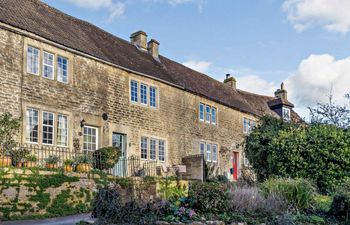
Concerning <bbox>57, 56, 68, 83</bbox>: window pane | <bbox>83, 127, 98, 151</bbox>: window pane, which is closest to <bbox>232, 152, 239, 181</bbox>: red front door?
<bbox>83, 127, 98, 151</bbox>: window pane

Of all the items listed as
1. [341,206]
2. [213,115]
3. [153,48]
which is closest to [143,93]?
[153,48]

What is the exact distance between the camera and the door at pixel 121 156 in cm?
1959

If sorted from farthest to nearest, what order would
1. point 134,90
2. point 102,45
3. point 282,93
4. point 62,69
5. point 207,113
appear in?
point 282,93 < point 207,113 < point 102,45 < point 134,90 < point 62,69

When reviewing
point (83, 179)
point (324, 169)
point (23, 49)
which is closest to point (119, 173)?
point (83, 179)

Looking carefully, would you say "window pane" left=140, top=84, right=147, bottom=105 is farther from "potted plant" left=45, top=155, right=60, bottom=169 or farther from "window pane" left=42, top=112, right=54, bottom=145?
"potted plant" left=45, top=155, right=60, bottom=169

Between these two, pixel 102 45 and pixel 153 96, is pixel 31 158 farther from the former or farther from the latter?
pixel 153 96

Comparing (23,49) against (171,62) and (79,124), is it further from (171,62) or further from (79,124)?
(171,62)

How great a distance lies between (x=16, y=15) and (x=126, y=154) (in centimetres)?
839

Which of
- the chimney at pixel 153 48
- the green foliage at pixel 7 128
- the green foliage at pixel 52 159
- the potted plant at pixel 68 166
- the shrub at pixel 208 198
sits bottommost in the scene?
the shrub at pixel 208 198

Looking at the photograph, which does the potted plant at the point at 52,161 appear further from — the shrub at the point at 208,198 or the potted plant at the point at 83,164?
the shrub at the point at 208,198

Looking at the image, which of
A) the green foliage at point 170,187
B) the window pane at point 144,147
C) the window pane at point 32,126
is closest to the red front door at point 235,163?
the window pane at point 144,147

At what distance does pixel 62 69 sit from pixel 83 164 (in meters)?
4.94

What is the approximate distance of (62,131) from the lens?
17.5m

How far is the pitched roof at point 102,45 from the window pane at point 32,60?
0.73 meters
